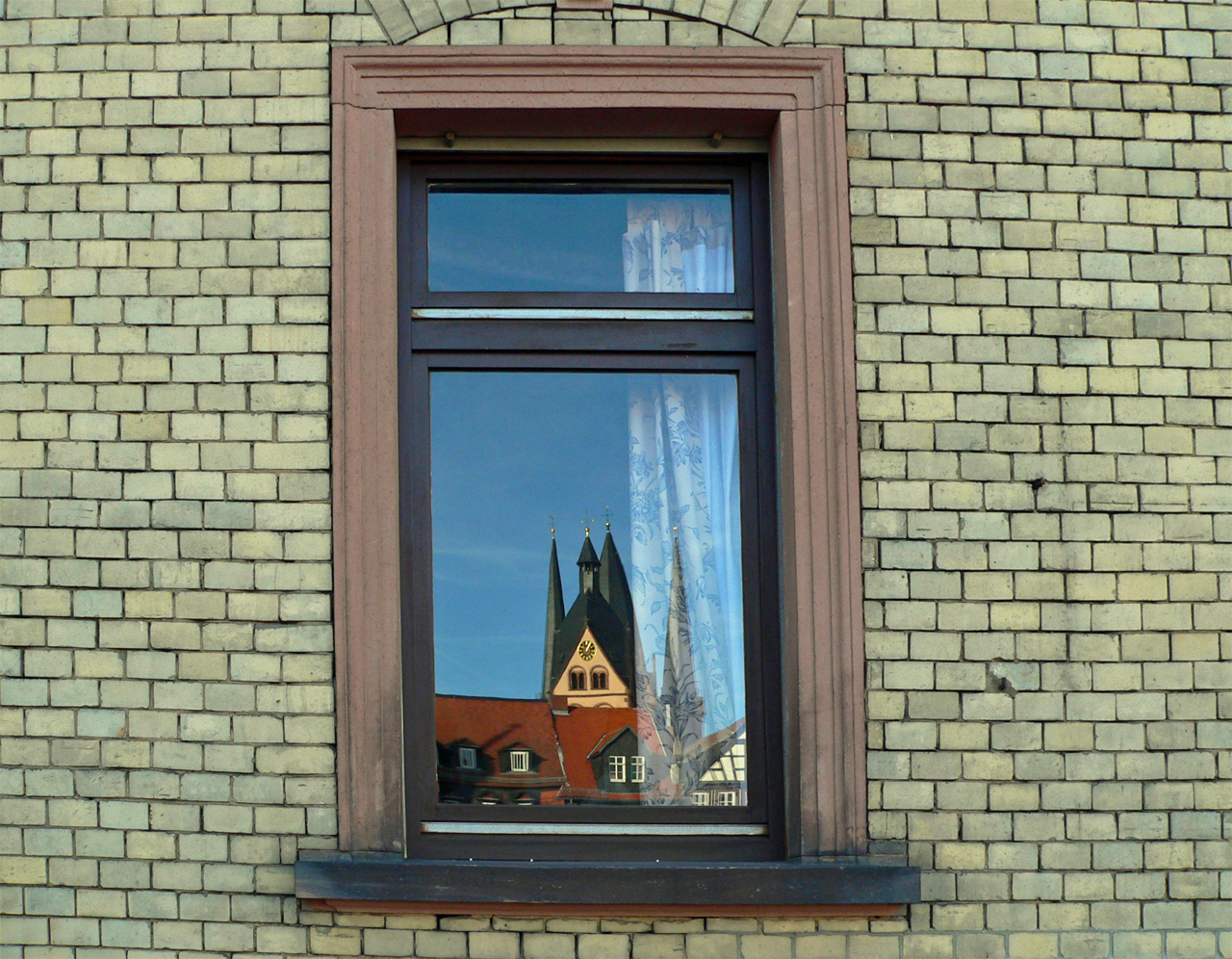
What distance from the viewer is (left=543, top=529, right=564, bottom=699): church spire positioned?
3855 mm

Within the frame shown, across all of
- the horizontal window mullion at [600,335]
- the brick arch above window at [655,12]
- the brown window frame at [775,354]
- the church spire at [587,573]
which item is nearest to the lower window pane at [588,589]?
the church spire at [587,573]

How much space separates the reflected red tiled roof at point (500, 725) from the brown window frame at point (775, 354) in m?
0.24

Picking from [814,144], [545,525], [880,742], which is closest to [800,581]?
[880,742]

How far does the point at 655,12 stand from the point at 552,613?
6.98 feet

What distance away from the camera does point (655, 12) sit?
379cm

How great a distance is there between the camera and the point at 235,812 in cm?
352

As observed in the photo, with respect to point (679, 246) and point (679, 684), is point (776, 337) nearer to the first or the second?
point (679, 246)

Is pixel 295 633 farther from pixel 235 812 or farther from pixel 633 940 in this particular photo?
pixel 633 940

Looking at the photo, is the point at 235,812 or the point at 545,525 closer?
the point at 235,812

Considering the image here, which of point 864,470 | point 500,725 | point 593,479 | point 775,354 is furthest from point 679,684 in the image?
point 775,354

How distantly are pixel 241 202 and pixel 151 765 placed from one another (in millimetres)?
1893

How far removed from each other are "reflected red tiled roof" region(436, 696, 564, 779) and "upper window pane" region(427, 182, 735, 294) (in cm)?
146

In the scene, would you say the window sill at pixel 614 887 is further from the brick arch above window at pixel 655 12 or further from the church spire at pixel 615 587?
the brick arch above window at pixel 655 12

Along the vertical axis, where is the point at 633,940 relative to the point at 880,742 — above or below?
below
